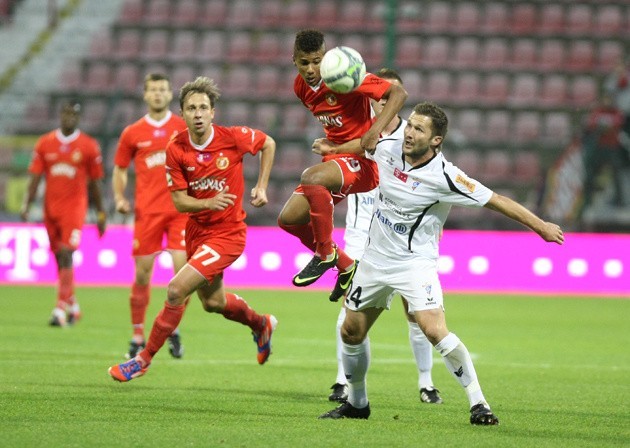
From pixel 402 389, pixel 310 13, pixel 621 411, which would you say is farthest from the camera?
pixel 310 13

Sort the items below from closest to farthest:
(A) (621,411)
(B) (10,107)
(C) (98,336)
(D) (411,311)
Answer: (D) (411,311), (A) (621,411), (C) (98,336), (B) (10,107)

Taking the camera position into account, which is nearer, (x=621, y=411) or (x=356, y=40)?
(x=621, y=411)

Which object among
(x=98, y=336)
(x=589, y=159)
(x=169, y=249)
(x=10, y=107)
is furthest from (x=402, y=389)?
(x=10, y=107)

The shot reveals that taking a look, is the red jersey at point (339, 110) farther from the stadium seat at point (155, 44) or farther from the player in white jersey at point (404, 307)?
the stadium seat at point (155, 44)

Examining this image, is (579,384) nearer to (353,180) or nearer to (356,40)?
(353,180)

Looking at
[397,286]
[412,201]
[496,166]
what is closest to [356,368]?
[397,286]

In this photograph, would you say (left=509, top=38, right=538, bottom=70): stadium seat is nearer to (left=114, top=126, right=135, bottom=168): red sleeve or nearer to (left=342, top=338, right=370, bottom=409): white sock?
(left=114, top=126, right=135, bottom=168): red sleeve

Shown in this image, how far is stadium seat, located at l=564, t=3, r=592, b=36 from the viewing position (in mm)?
24281

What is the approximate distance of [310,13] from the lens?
80.6 feet

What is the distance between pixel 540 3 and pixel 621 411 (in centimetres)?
1850

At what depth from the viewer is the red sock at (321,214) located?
24.1 feet

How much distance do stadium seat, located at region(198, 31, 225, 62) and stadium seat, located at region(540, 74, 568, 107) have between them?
21.2 ft

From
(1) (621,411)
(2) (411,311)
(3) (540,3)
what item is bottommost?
(1) (621,411)

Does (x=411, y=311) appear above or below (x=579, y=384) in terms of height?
above
